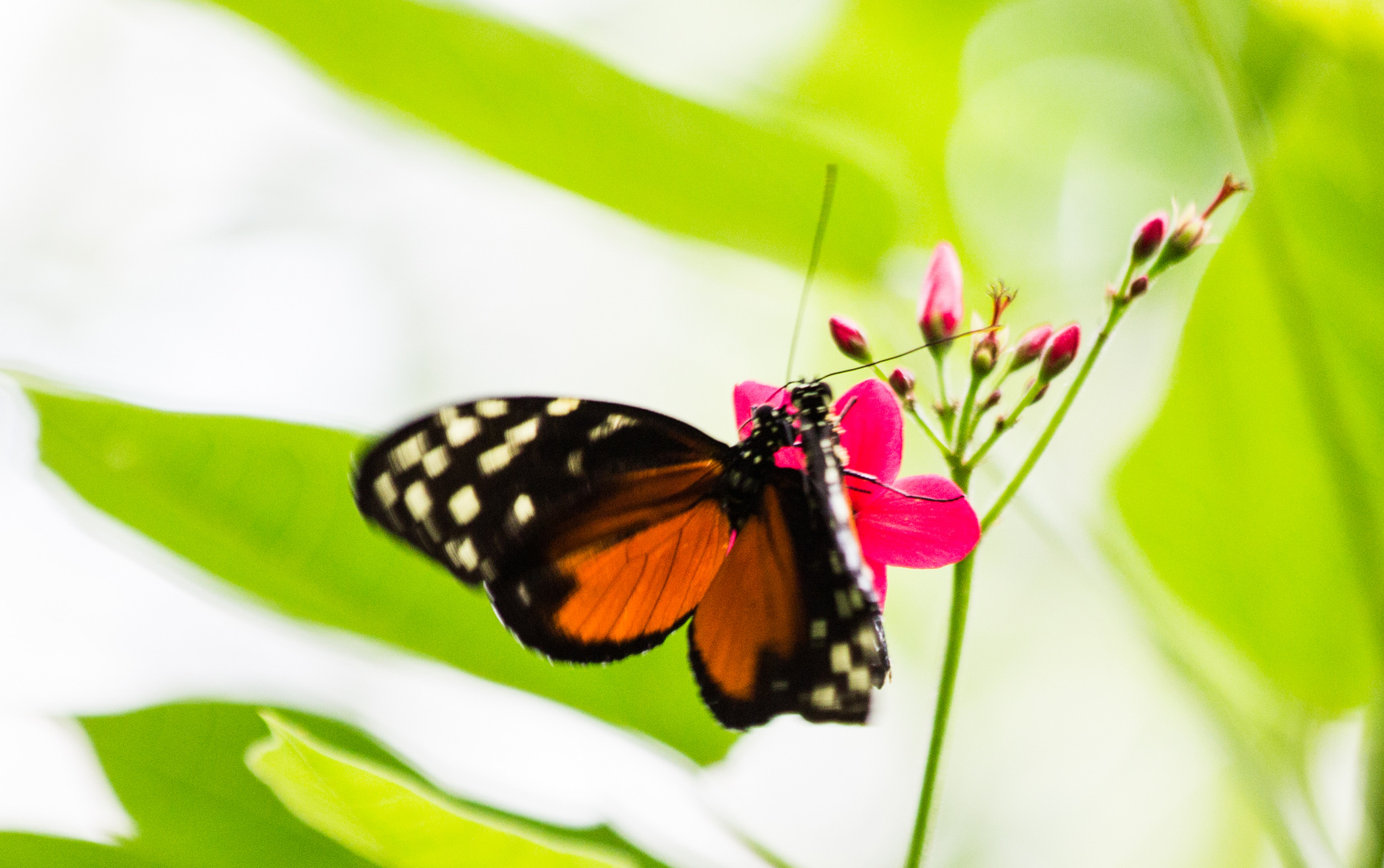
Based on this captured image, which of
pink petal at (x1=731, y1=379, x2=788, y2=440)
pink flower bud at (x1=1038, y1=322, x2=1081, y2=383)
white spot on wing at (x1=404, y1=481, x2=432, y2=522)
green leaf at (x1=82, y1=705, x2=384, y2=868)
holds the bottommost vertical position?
green leaf at (x1=82, y1=705, x2=384, y2=868)

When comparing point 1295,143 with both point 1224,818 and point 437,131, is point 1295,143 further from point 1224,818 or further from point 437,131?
point 1224,818

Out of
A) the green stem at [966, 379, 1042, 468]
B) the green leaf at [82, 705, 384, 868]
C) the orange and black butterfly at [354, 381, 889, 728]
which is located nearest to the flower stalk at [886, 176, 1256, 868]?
the green stem at [966, 379, 1042, 468]

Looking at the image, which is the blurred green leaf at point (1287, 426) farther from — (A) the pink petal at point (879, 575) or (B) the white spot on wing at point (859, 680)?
(B) the white spot on wing at point (859, 680)

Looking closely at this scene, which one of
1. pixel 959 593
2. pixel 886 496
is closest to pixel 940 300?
pixel 886 496

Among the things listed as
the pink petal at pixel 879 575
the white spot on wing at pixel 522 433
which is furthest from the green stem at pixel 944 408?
the white spot on wing at pixel 522 433

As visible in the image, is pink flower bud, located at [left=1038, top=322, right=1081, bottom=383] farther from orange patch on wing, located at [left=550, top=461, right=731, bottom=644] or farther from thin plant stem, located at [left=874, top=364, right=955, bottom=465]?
orange patch on wing, located at [left=550, top=461, right=731, bottom=644]

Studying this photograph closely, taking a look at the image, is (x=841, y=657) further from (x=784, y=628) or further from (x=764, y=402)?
(x=764, y=402)
